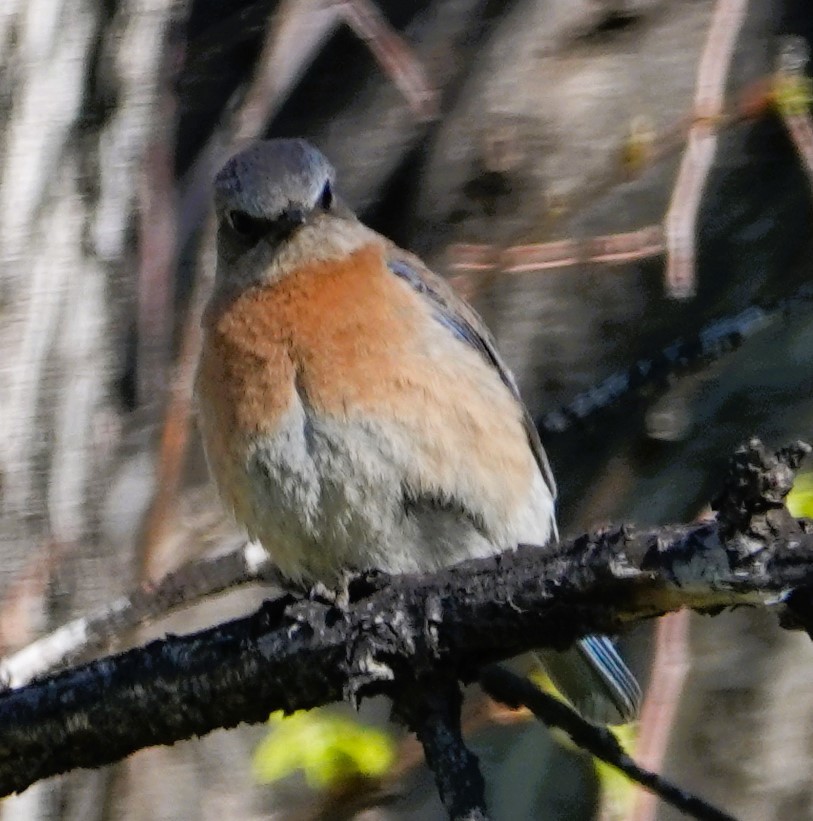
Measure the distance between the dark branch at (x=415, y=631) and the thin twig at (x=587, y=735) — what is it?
0.39 m

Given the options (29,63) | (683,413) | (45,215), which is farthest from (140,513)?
(683,413)

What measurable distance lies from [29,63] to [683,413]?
7.77 ft

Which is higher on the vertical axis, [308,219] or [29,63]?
[29,63]

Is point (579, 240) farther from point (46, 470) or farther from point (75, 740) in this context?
point (75, 740)

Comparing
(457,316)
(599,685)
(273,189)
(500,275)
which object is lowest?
(599,685)

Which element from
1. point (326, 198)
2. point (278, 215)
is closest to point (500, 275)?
point (326, 198)

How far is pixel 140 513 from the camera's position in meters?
4.56

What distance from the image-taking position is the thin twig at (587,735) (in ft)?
10.6

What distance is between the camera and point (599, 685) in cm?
462

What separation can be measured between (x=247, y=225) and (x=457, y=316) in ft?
2.12

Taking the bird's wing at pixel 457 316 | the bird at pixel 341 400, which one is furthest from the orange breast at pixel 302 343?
the bird's wing at pixel 457 316

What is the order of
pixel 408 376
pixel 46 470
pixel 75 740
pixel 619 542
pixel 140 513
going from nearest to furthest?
pixel 619 542 → pixel 75 740 → pixel 408 376 → pixel 46 470 → pixel 140 513

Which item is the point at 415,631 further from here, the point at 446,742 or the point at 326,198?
the point at 326,198

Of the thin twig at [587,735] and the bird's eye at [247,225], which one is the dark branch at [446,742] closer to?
the thin twig at [587,735]
